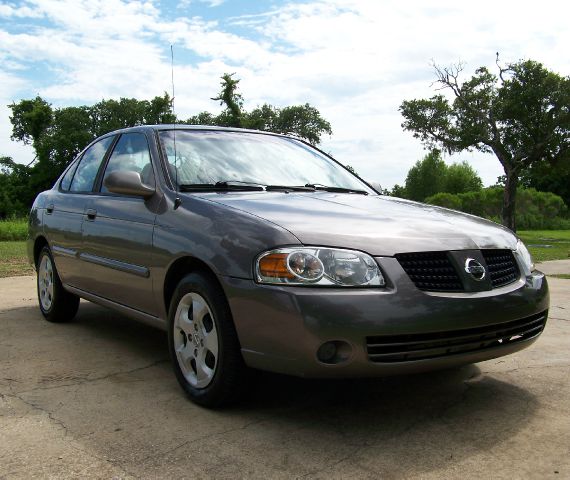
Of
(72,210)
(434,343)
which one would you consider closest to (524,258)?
(434,343)

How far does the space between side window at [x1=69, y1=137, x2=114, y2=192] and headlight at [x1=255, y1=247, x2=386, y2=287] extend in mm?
2586

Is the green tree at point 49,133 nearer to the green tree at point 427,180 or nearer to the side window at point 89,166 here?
the green tree at point 427,180

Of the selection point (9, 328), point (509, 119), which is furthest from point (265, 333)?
point (509, 119)

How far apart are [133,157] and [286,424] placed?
7.66ft

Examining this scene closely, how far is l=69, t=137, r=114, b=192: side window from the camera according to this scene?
518 cm

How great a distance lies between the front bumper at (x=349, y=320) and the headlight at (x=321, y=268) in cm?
4

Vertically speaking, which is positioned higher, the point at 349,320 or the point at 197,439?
the point at 349,320

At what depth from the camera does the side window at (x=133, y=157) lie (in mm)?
4234

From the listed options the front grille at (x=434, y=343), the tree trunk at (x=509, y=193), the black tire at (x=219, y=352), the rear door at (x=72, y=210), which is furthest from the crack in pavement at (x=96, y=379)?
the tree trunk at (x=509, y=193)

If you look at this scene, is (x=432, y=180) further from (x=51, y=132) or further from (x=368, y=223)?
(x=368, y=223)

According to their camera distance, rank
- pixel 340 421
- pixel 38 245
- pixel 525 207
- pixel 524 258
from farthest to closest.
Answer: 1. pixel 525 207
2. pixel 38 245
3. pixel 524 258
4. pixel 340 421

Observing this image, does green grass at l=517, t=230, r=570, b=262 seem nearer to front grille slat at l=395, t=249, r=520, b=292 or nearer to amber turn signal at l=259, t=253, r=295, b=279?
front grille slat at l=395, t=249, r=520, b=292

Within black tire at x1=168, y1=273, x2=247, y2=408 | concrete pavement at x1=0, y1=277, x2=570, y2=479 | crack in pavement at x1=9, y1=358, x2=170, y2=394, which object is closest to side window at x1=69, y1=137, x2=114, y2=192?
concrete pavement at x1=0, y1=277, x2=570, y2=479

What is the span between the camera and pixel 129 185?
13.0 feet
